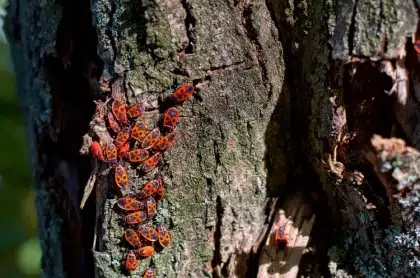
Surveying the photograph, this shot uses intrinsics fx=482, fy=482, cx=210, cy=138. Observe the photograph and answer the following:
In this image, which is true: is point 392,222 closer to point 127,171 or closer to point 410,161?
point 410,161

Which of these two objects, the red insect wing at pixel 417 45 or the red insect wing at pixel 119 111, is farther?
the red insect wing at pixel 119 111

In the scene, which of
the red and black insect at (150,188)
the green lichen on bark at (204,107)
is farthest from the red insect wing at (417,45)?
the red and black insect at (150,188)

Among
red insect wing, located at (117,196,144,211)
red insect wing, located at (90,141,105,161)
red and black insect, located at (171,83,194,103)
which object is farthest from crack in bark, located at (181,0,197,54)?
red insect wing, located at (117,196,144,211)

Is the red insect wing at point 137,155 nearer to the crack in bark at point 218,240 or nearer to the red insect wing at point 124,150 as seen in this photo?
the red insect wing at point 124,150

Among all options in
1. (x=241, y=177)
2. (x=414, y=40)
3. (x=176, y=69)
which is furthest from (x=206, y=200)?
(x=414, y=40)

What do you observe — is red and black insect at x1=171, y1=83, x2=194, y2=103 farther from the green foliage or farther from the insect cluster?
the green foliage

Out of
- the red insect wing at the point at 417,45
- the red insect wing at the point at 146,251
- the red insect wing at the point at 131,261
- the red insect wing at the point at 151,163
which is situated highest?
the red insect wing at the point at 417,45
